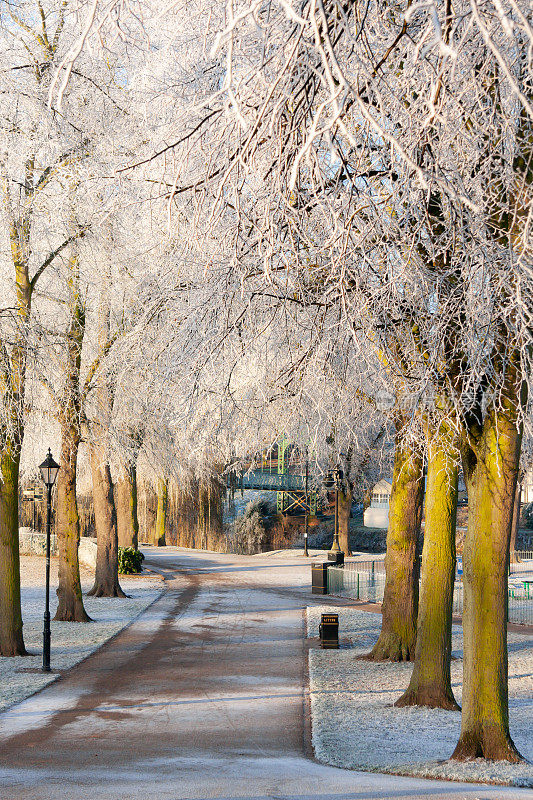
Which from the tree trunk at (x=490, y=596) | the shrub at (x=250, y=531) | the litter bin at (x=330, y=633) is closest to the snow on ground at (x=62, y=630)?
the litter bin at (x=330, y=633)

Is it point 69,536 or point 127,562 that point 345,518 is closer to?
point 127,562

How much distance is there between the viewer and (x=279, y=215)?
309 inches

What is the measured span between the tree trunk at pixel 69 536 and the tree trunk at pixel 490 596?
1332 centimetres

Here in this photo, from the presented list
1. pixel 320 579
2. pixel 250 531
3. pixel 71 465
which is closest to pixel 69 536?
pixel 71 465

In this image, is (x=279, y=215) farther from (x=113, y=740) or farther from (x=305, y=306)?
(x=113, y=740)

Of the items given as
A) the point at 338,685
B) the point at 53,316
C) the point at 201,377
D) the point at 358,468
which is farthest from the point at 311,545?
the point at 201,377

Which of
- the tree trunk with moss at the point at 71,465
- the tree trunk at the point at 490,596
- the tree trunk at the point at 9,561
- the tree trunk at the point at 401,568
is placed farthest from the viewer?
the tree trunk with moss at the point at 71,465

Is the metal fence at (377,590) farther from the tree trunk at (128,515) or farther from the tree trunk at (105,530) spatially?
the tree trunk at (128,515)

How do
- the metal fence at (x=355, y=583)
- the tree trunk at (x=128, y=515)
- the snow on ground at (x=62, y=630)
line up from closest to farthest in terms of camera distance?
the snow on ground at (x=62, y=630) < the metal fence at (x=355, y=583) < the tree trunk at (x=128, y=515)

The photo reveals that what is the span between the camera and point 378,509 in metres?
60.8

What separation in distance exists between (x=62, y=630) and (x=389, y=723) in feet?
36.2

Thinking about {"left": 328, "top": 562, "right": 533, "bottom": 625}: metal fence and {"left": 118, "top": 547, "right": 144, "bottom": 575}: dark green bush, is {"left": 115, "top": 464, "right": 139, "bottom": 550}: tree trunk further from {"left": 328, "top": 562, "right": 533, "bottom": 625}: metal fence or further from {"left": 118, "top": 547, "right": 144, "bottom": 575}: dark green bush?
{"left": 328, "top": 562, "right": 533, "bottom": 625}: metal fence

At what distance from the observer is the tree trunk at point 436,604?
11.7 metres

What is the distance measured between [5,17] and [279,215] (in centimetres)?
1107
